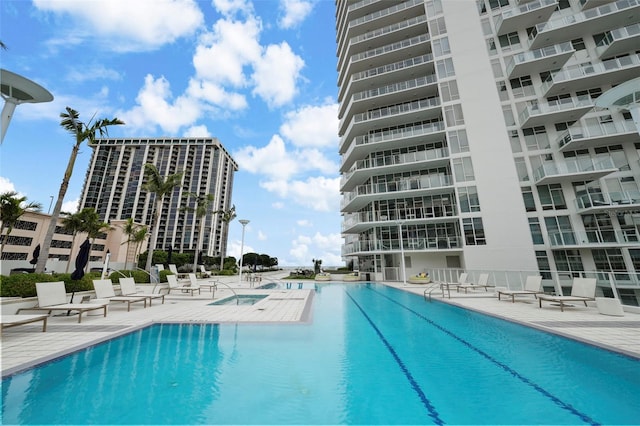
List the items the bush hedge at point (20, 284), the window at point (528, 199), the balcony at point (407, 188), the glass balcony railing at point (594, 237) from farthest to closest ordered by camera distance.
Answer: the balcony at point (407, 188) < the window at point (528, 199) < the glass balcony railing at point (594, 237) < the bush hedge at point (20, 284)

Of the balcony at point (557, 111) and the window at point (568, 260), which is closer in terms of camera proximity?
the window at point (568, 260)

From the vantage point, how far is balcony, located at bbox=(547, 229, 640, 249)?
17.5 meters

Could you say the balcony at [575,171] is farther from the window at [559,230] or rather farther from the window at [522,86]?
the window at [522,86]

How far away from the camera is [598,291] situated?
48.5 feet

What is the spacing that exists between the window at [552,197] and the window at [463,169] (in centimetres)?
580

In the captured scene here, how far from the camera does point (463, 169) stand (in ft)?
73.1

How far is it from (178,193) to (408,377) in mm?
88402

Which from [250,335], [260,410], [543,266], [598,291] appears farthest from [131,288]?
[543,266]

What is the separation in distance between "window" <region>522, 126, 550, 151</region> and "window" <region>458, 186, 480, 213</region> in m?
6.53

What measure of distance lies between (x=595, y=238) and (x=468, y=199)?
923 centimetres

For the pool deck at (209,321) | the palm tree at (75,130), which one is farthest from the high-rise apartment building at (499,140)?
the palm tree at (75,130)

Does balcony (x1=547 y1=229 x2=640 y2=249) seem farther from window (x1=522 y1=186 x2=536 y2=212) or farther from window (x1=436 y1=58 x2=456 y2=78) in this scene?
window (x1=436 y1=58 x2=456 y2=78)

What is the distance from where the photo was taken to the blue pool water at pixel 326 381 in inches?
124

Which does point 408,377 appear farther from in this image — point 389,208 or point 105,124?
point 389,208
